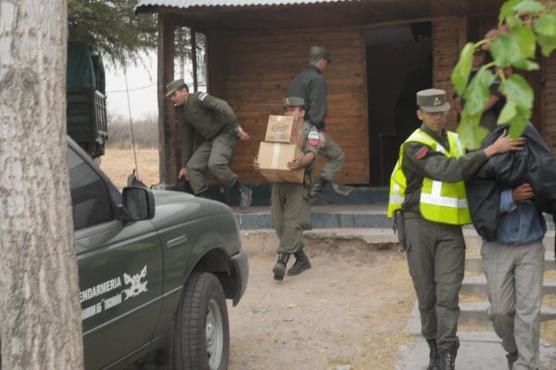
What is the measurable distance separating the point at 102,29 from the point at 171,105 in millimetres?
3856

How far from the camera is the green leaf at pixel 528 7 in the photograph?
2213 mm

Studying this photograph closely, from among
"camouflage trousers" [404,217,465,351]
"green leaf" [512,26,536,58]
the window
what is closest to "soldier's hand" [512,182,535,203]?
"camouflage trousers" [404,217,465,351]

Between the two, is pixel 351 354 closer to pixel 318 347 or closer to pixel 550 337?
pixel 318 347

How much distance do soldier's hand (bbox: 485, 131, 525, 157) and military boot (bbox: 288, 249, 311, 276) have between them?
4.48 m

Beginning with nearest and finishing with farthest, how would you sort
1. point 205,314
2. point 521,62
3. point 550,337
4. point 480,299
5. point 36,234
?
point 521,62
point 36,234
point 205,314
point 550,337
point 480,299

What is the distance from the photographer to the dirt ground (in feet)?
21.8

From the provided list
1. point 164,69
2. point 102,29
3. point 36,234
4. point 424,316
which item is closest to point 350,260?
point 164,69

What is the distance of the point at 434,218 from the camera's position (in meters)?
5.46

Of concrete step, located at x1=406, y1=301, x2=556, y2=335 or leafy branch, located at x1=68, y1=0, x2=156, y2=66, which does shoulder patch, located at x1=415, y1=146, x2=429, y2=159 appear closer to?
concrete step, located at x1=406, y1=301, x2=556, y2=335

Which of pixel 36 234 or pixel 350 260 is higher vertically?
pixel 36 234

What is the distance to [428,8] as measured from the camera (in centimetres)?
1107

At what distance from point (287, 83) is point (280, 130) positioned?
141 inches

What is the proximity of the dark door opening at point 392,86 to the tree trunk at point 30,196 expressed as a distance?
37.8 feet

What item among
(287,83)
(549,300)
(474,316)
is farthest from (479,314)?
(287,83)
